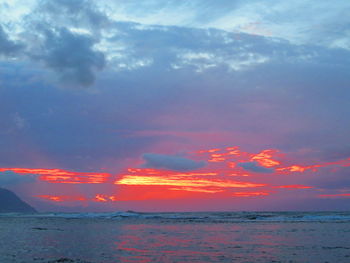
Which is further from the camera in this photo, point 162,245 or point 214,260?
point 162,245

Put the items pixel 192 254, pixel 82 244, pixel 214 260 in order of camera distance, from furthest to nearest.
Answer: pixel 82 244 → pixel 192 254 → pixel 214 260

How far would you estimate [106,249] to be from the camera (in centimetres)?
2073

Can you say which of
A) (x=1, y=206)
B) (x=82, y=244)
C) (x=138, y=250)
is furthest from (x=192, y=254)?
(x=1, y=206)

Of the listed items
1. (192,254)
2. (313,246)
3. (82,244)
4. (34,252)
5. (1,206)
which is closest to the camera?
(192,254)

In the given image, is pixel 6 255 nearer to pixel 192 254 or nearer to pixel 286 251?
pixel 192 254

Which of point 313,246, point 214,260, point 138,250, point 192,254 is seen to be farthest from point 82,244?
point 313,246

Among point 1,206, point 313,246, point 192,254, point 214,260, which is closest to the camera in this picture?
point 214,260

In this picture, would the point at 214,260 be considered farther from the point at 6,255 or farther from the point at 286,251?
the point at 6,255

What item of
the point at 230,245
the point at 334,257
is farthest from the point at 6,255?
the point at 334,257

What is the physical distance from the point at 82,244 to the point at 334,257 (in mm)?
14790

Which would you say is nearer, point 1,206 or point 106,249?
point 106,249

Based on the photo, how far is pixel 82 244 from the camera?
2344cm

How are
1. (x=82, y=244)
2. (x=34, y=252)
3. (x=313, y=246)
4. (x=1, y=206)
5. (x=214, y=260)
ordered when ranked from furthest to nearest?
(x=1, y=206) → (x=82, y=244) → (x=313, y=246) → (x=34, y=252) → (x=214, y=260)

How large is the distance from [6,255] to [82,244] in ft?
17.6
